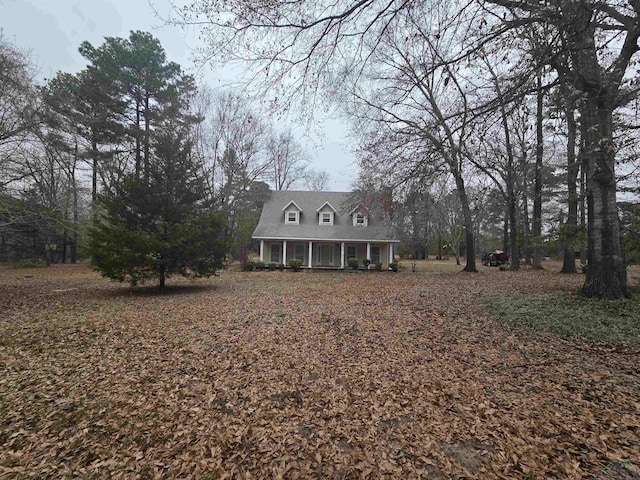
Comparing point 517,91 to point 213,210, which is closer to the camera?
point 517,91

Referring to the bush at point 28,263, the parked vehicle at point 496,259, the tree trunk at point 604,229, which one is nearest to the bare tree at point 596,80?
the tree trunk at point 604,229

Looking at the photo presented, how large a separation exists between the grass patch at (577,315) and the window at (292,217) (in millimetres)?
14461

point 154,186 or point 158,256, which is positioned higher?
point 154,186

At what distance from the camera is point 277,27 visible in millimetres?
3896

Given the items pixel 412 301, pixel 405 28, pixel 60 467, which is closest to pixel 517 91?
pixel 405 28

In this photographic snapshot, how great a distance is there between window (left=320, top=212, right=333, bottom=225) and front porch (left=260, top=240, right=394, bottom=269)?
1.42 metres

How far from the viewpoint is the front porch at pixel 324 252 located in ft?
64.5

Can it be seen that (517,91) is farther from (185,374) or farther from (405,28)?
(185,374)

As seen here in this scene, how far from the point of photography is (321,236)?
19.0 meters

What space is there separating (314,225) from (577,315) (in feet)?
51.3

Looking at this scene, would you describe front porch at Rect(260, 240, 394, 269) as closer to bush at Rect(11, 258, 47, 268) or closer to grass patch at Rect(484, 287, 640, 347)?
grass patch at Rect(484, 287, 640, 347)

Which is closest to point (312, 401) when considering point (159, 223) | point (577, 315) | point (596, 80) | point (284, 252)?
point (577, 315)

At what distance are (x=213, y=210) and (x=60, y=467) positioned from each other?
8933mm

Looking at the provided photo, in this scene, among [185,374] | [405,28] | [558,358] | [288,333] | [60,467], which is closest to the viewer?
[60,467]
